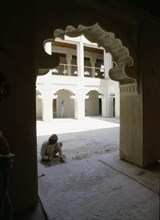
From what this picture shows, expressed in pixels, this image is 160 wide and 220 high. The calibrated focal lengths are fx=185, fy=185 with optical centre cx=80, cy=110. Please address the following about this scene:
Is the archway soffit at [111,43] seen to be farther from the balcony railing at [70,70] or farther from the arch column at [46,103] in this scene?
the balcony railing at [70,70]

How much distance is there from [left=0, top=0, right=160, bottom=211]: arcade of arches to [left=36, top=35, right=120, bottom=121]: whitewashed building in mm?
9422

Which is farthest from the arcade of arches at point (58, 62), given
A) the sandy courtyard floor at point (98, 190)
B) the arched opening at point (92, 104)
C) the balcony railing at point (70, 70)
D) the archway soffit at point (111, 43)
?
the arched opening at point (92, 104)

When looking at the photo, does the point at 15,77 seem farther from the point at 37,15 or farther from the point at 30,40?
the point at 37,15

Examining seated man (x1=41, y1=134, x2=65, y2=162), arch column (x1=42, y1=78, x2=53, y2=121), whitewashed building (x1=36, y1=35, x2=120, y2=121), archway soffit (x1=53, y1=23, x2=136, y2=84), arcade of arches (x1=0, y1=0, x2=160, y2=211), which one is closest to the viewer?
arcade of arches (x1=0, y1=0, x2=160, y2=211)

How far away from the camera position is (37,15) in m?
2.71

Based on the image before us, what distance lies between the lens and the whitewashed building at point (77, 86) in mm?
14023

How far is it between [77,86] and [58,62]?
40.4ft

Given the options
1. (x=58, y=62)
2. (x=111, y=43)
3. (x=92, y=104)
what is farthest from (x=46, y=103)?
(x=58, y=62)

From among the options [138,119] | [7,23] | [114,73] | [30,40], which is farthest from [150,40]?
[7,23]

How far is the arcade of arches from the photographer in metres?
2.48

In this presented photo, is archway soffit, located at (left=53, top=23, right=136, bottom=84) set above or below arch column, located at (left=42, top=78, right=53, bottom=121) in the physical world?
above

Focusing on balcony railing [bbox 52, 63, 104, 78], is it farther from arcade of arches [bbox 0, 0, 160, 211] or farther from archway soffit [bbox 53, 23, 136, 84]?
arcade of arches [bbox 0, 0, 160, 211]

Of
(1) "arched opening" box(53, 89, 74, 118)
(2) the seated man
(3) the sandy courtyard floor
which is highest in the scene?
(1) "arched opening" box(53, 89, 74, 118)

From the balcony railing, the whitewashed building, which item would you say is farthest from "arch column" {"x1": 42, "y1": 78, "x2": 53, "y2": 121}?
the balcony railing
